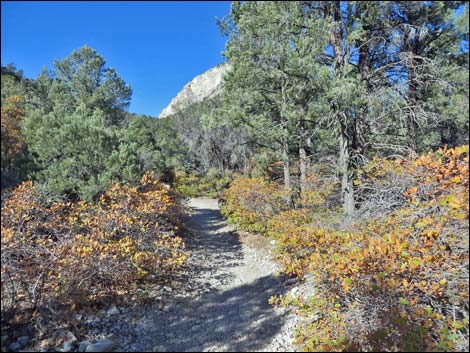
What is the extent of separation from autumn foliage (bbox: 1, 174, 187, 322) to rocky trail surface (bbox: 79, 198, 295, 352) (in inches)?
23.2

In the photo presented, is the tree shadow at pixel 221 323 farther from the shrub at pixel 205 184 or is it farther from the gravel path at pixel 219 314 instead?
the shrub at pixel 205 184

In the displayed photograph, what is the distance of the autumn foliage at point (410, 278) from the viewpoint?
2.56 metres

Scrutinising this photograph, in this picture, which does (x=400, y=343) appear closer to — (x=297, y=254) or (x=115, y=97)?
(x=297, y=254)

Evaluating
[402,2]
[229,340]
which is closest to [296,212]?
[229,340]

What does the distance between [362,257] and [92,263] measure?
404 cm

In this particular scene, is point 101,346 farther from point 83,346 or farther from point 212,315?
point 212,315

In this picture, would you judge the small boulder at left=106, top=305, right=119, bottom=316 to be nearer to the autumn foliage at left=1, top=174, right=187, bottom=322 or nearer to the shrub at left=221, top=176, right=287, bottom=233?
the autumn foliage at left=1, top=174, right=187, bottom=322

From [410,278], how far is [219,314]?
305cm

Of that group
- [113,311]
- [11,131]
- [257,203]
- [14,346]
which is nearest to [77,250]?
[113,311]

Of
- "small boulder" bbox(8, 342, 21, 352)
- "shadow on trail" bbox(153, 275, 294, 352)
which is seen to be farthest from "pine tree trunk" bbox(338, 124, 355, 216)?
"small boulder" bbox(8, 342, 21, 352)

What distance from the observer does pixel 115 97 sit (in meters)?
12.4

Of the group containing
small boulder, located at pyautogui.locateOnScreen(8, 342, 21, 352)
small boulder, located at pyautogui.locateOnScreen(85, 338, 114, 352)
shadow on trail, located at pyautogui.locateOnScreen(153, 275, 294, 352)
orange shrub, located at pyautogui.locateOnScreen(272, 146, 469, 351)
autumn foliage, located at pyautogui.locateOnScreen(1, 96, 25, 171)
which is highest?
autumn foliage, located at pyautogui.locateOnScreen(1, 96, 25, 171)

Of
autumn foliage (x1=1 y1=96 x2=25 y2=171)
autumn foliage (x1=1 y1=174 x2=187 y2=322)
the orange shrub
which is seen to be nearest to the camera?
the orange shrub

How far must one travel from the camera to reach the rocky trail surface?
3.76 m
